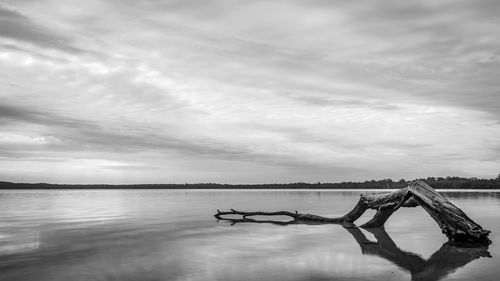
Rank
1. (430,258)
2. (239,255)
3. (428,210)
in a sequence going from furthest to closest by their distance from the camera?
(428,210)
(239,255)
(430,258)

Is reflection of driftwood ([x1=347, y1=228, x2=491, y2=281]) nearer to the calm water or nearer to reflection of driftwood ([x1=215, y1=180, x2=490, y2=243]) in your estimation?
the calm water

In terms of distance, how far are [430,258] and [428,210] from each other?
487 centimetres

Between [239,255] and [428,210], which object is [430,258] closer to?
[428,210]

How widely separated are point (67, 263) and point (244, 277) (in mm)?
4642

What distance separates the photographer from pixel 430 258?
35.4ft

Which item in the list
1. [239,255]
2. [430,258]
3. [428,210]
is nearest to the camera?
[430,258]

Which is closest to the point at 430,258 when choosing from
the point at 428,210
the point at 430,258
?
the point at 430,258

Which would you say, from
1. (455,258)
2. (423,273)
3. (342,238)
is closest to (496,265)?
(455,258)

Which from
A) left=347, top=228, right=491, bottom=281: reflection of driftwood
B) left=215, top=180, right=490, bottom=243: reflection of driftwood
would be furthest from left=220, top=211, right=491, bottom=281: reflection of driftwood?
left=215, top=180, right=490, bottom=243: reflection of driftwood

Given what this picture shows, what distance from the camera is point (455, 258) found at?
10719 mm

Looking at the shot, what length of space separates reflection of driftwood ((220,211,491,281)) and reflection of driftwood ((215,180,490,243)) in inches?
17.3

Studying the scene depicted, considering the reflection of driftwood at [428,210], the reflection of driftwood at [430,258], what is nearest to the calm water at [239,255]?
the reflection of driftwood at [430,258]

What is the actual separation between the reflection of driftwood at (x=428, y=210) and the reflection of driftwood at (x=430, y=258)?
1.44 ft

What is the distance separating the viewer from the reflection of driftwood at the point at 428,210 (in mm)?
13531
